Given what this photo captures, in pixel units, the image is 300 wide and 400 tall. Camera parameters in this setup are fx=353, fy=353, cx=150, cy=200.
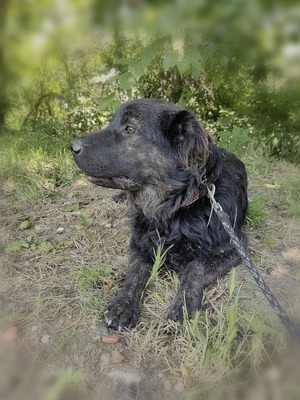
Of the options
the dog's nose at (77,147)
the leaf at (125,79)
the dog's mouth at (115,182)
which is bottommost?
the dog's mouth at (115,182)

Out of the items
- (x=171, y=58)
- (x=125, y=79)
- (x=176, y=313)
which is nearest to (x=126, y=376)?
(x=176, y=313)

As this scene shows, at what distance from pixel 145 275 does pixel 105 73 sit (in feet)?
8.58

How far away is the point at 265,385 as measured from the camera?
1.65 feet

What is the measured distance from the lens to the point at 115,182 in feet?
7.87

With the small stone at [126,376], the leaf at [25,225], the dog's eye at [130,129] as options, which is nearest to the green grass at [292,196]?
the dog's eye at [130,129]

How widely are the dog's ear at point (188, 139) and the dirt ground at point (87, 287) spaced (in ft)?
2.86

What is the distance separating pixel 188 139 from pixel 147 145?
279 millimetres

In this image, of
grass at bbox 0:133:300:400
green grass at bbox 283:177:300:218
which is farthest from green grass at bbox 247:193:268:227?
green grass at bbox 283:177:300:218

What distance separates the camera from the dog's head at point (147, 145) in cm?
229

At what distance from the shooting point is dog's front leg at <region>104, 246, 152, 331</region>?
2016 mm

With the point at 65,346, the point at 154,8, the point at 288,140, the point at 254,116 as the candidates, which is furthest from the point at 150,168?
the point at 288,140

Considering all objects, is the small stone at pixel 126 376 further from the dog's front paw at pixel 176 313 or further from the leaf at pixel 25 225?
the leaf at pixel 25 225

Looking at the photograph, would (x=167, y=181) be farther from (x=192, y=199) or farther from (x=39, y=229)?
(x=39, y=229)

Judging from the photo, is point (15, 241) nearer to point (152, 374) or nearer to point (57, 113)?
point (152, 374)
